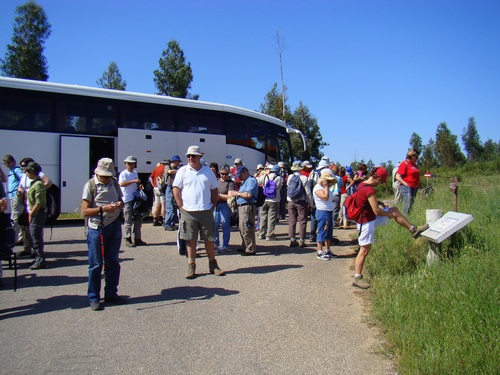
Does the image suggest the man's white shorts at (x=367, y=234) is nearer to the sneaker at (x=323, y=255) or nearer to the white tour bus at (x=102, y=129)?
the sneaker at (x=323, y=255)

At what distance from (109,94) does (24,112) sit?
2504 mm

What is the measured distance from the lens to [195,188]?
21.0ft

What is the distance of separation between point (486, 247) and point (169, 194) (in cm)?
711

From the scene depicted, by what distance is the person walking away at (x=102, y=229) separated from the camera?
504 cm

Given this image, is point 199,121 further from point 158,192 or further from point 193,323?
point 193,323

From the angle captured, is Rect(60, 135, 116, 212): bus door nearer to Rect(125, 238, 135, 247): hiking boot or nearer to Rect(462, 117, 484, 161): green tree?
Rect(125, 238, 135, 247): hiking boot

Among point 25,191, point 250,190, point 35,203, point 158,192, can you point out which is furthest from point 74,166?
point 250,190

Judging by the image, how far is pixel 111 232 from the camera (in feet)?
17.1

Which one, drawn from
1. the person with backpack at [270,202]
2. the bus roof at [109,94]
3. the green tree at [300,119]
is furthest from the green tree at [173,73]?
the person with backpack at [270,202]

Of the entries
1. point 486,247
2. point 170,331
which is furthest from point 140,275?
point 486,247

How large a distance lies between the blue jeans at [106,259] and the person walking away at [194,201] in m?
1.31

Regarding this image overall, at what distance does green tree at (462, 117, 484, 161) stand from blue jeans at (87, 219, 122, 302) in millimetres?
60228

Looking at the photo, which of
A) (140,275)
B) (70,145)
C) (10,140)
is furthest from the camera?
(70,145)

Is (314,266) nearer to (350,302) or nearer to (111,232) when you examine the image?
(350,302)
